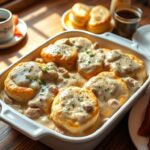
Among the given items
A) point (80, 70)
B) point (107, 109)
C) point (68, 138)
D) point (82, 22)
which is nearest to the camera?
point (68, 138)

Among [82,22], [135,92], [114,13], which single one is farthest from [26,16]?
[135,92]

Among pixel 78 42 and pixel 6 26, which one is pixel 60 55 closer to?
pixel 78 42

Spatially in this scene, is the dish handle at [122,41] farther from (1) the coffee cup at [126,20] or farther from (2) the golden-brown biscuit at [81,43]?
(1) the coffee cup at [126,20]

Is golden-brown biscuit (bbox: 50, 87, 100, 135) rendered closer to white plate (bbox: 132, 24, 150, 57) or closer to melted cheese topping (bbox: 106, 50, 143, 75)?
melted cheese topping (bbox: 106, 50, 143, 75)

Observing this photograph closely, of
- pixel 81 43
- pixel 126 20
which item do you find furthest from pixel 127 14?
pixel 81 43

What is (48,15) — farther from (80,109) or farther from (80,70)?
(80,109)

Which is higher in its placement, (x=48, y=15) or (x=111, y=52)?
(x=111, y=52)
